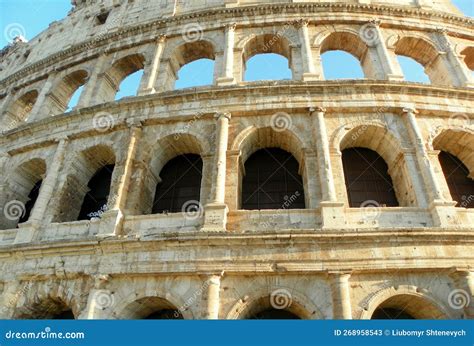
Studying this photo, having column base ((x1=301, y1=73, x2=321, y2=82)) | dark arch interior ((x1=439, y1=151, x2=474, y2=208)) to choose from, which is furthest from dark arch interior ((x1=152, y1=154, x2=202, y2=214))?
dark arch interior ((x1=439, y1=151, x2=474, y2=208))

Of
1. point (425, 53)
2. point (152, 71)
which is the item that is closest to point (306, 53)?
point (425, 53)

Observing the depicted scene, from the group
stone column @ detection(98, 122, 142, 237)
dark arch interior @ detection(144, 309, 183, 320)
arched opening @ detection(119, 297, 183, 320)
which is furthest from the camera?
stone column @ detection(98, 122, 142, 237)

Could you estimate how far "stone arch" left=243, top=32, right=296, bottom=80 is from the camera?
1260cm

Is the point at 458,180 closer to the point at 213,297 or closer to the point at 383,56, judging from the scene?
the point at 383,56

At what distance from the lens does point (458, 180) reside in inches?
403

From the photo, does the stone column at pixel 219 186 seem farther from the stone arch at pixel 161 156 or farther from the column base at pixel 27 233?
the column base at pixel 27 233

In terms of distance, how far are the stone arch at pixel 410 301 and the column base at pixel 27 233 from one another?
819 centimetres

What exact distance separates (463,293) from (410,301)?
1.02 metres

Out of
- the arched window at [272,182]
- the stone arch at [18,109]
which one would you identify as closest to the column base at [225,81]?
the arched window at [272,182]

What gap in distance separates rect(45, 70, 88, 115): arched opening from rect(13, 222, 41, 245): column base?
19.3ft

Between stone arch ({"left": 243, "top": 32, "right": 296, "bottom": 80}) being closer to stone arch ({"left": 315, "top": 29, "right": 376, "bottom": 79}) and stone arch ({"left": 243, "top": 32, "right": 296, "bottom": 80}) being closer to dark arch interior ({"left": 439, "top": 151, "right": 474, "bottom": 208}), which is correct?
stone arch ({"left": 315, "top": 29, "right": 376, "bottom": 79})

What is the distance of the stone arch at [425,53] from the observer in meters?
12.3

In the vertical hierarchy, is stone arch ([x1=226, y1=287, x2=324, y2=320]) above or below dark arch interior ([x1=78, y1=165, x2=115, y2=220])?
below

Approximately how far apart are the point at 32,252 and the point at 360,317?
773cm
